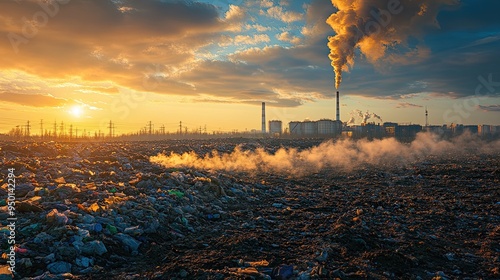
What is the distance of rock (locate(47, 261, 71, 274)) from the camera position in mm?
3855

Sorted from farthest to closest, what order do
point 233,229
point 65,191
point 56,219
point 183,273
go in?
1. point 65,191
2. point 233,229
3. point 56,219
4. point 183,273

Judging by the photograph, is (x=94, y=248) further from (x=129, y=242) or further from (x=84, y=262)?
(x=129, y=242)

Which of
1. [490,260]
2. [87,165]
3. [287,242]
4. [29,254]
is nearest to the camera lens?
[29,254]

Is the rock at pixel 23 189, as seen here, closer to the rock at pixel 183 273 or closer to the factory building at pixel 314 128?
the rock at pixel 183 273

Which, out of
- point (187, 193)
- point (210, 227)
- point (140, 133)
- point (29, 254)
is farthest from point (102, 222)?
point (140, 133)

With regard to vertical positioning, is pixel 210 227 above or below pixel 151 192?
below

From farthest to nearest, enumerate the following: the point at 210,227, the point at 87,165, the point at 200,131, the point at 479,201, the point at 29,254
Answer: the point at 200,131, the point at 87,165, the point at 479,201, the point at 210,227, the point at 29,254

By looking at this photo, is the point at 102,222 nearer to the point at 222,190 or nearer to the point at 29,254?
the point at 29,254

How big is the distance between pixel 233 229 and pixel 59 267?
9.72ft

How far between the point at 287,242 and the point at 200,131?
6059 centimetres

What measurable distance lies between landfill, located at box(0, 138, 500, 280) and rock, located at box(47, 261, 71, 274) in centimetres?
2

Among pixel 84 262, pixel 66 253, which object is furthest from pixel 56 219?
pixel 84 262

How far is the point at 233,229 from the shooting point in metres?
6.07

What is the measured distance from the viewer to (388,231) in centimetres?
578
